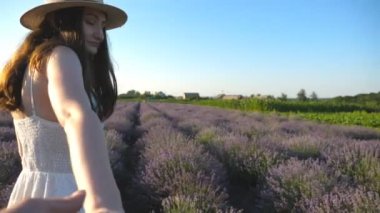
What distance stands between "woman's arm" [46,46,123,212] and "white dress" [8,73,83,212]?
38cm

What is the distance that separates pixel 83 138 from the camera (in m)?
0.89

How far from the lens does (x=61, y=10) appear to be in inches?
60.7

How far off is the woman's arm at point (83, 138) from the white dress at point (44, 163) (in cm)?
38

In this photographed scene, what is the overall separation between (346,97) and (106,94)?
77.0m

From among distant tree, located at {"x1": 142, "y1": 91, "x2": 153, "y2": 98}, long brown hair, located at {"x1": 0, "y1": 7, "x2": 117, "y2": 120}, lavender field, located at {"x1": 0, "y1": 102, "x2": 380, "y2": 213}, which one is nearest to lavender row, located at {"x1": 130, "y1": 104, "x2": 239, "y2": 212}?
lavender field, located at {"x1": 0, "y1": 102, "x2": 380, "y2": 213}

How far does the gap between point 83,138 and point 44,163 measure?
72cm

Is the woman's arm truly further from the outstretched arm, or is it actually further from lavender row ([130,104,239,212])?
lavender row ([130,104,239,212])

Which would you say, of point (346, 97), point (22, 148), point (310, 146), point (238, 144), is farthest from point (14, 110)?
point (346, 97)

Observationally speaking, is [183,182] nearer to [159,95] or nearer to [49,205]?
[49,205]

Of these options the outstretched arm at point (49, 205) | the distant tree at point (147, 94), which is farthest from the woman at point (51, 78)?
the distant tree at point (147, 94)

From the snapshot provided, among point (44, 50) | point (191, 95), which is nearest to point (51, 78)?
point (44, 50)

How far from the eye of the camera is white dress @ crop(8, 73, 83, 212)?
1506mm

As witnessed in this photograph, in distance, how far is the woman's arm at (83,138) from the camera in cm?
80

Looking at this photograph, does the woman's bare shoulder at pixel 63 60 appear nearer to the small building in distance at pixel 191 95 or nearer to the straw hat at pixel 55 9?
the straw hat at pixel 55 9
